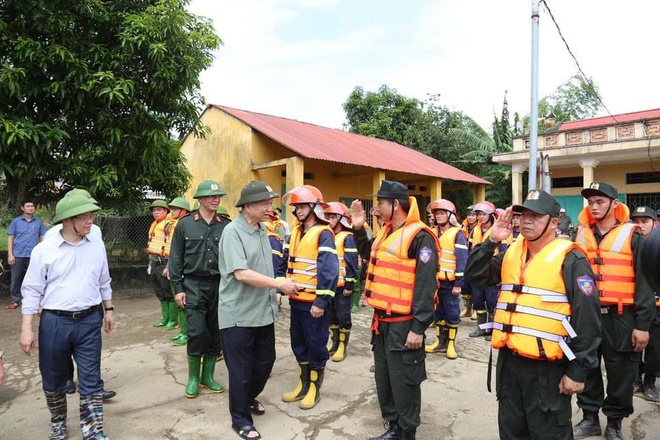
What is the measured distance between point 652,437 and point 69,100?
362 inches

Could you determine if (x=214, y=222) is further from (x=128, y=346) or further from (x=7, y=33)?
(x=7, y=33)

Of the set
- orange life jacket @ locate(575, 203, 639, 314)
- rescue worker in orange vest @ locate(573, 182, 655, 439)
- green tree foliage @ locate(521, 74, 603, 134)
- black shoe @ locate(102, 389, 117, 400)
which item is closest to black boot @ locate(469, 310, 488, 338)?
rescue worker in orange vest @ locate(573, 182, 655, 439)

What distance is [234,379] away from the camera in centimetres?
351

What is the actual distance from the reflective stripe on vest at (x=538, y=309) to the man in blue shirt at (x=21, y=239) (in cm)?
825

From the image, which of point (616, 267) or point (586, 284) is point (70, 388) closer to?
point (586, 284)

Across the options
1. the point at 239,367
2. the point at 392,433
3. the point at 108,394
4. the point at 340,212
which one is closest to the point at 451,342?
the point at 340,212

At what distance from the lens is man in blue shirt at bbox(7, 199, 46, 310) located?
7.90 m

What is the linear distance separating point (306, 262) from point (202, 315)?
117 centimetres

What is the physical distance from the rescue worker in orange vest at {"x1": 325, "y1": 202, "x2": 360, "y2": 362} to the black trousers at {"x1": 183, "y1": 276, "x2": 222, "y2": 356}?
1.37 metres

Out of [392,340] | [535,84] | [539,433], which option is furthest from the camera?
[535,84]

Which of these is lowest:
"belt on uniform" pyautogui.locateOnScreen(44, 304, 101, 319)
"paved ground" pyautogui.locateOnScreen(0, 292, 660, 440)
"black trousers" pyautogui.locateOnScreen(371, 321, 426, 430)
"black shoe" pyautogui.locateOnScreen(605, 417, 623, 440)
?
"paved ground" pyautogui.locateOnScreen(0, 292, 660, 440)

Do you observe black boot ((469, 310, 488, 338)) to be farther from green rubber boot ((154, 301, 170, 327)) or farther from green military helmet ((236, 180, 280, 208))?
green rubber boot ((154, 301, 170, 327))

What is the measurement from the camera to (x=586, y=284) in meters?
2.49

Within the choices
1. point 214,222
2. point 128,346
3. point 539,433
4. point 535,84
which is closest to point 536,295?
point 539,433
